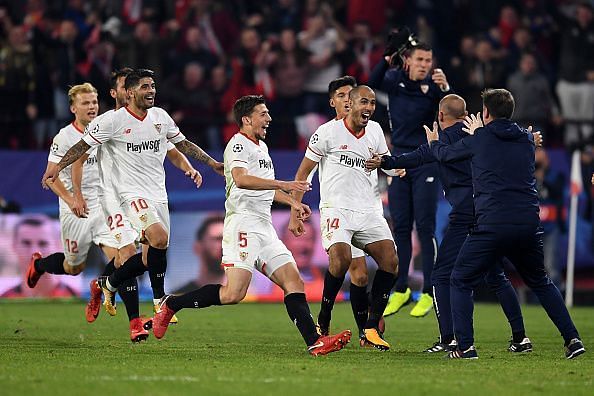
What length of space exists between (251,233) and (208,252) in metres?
8.47

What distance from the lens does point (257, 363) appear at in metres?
10.4

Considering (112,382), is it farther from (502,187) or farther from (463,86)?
(463,86)

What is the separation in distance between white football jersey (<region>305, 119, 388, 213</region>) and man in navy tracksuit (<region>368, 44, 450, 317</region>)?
2.04 meters

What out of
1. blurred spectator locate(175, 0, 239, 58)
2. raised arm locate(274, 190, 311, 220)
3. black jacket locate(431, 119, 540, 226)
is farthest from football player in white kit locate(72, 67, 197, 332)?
blurred spectator locate(175, 0, 239, 58)

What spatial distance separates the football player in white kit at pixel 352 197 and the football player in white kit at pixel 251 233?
676 mm

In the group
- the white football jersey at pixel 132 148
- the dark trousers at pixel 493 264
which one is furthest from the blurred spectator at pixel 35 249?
the dark trousers at pixel 493 264

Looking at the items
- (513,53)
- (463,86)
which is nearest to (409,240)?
(463,86)

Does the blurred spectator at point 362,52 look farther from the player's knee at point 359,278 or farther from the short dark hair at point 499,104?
the short dark hair at point 499,104

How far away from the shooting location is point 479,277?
10766 millimetres

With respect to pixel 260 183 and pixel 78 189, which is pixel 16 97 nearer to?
pixel 78 189

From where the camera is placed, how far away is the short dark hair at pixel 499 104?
34.9 ft

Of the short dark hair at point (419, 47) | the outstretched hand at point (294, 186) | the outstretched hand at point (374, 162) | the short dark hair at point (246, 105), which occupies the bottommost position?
the outstretched hand at point (294, 186)

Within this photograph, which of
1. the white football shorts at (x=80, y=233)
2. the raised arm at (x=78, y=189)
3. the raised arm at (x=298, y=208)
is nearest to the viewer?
the raised arm at (x=298, y=208)

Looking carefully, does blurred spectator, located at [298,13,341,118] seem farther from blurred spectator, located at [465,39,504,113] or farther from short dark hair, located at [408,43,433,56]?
short dark hair, located at [408,43,433,56]
